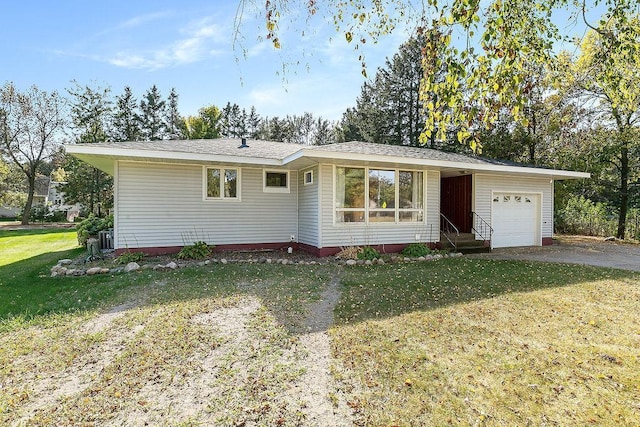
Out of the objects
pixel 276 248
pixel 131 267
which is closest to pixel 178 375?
pixel 131 267

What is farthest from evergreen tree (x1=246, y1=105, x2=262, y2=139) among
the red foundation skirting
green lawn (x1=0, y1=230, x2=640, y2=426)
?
green lawn (x1=0, y1=230, x2=640, y2=426)

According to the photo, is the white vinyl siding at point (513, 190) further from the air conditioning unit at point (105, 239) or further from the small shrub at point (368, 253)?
the air conditioning unit at point (105, 239)

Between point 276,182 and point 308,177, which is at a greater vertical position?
point 308,177

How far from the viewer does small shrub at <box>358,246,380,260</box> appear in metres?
8.91

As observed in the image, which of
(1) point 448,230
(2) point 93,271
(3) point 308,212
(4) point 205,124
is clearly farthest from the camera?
(4) point 205,124

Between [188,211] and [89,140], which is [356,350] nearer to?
[188,211]

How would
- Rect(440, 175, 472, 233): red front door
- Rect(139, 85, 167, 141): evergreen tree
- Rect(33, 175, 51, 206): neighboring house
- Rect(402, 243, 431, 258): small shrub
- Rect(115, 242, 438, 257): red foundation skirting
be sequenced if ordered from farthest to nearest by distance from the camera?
Rect(33, 175, 51, 206): neighboring house, Rect(139, 85, 167, 141): evergreen tree, Rect(440, 175, 472, 233): red front door, Rect(402, 243, 431, 258): small shrub, Rect(115, 242, 438, 257): red foundation skirting

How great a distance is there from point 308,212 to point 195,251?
10.6 feet

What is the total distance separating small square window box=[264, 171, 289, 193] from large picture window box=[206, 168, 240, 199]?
89cm

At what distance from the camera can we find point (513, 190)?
11914 mm

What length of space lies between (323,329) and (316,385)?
1.27 m

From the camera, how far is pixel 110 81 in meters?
24.4

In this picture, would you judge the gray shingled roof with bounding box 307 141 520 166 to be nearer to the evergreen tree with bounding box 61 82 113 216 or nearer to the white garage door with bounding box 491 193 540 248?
the white garage door with bounding box 491 193 540 248

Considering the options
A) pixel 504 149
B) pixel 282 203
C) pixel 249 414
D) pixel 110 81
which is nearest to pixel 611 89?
pixel 249 414
